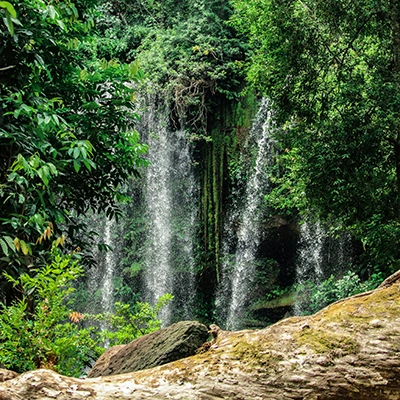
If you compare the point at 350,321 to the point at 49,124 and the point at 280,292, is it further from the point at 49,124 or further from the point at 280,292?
the point at 280,292

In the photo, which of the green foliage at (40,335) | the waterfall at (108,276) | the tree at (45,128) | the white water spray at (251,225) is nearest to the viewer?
the green foliage at (40,335)

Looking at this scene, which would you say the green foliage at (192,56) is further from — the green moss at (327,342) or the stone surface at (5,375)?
the green moss at (327,342)

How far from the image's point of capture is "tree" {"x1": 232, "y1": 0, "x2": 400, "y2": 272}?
19.9 feet

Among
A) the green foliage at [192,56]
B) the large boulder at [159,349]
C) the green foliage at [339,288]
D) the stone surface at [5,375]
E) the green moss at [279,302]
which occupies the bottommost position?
the green moss at [279,302]

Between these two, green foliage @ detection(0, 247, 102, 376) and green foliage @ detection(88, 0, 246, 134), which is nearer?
green foliage @ detection(0, 247, 102, 376)

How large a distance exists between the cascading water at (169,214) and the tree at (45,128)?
26.7ft

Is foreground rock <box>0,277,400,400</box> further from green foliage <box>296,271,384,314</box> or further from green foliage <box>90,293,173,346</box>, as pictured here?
green foliage <box>296,271,384,314</box>

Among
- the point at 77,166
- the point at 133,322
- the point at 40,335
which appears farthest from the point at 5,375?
the point at 133,322

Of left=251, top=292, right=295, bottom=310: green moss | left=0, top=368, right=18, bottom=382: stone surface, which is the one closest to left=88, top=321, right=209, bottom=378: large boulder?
left=0, top=368, right=18, bottom=382: stone surface

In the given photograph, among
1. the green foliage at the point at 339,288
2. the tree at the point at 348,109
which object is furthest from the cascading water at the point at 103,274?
the tree at the point at 348,109

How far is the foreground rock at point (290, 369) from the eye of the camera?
5.56 ft

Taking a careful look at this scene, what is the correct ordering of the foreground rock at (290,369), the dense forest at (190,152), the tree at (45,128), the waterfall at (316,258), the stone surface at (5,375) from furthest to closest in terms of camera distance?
the waterfall at (316,258) → the dense forest at (190,152) → the tree at (45,128) → the stone surface at (5,375) → the foreground rock at (290,369)

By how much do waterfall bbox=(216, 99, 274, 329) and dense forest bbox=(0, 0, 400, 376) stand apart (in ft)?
0.19

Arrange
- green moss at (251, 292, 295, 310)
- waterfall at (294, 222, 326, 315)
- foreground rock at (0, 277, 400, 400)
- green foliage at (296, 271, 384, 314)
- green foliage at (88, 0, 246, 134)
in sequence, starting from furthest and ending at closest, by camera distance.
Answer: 1. green foliage at (88, 0, 246, 134)
2. green moss at (251, 292, 295, 310)
3. waterfall at (294, 222, 326, 315)
4. green foliage at (296, 271, 384, 314)
5. foreground rock at (0, 277, 400, 400)
